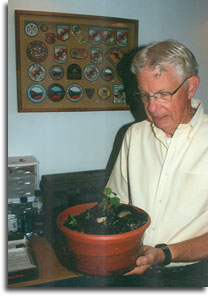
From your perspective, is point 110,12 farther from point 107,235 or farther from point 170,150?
point 107,235

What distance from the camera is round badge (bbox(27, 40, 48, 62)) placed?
131cm

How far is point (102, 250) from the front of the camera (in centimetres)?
69

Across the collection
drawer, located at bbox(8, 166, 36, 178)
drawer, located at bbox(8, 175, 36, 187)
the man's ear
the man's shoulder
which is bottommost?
drawer, located at bbox(8, 175, 36, 187)

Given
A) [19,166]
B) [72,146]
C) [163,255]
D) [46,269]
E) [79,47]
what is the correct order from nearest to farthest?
[163,255]
[46,269]
[19,166]
[79,47]
[72,146]

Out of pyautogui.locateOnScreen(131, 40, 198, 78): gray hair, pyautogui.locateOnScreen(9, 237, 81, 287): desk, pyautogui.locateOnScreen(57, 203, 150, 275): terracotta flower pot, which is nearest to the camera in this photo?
pyautogui.locateOnScreen(57, 203, 150, 275): terracotta flower pot

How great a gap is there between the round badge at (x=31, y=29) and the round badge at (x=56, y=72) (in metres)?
0.17

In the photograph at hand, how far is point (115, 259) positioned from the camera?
71cm

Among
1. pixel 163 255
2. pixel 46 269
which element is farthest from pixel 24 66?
pixel 163 255

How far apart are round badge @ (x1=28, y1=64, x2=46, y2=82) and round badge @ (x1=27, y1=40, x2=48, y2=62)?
3cm

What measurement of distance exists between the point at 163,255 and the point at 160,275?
4.5 inches

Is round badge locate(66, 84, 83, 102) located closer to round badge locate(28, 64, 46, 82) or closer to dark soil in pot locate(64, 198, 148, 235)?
round badge locate(28, 64, 46, 82)

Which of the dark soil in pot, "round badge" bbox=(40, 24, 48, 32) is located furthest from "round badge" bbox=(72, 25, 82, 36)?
the dark soil in pot

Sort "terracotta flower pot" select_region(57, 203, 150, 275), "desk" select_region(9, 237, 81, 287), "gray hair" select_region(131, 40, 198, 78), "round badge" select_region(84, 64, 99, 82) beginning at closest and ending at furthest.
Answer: "terracotta flower pot" select_region(57, 203, 150, 275) < "gray hair" select_region(131, 40, 198, 78) < "desk" select_region(9, 237, 81, 287) < "round badge" select_region(84, 64, 99, 82)

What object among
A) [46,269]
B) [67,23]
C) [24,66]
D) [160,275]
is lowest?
[46,269]
